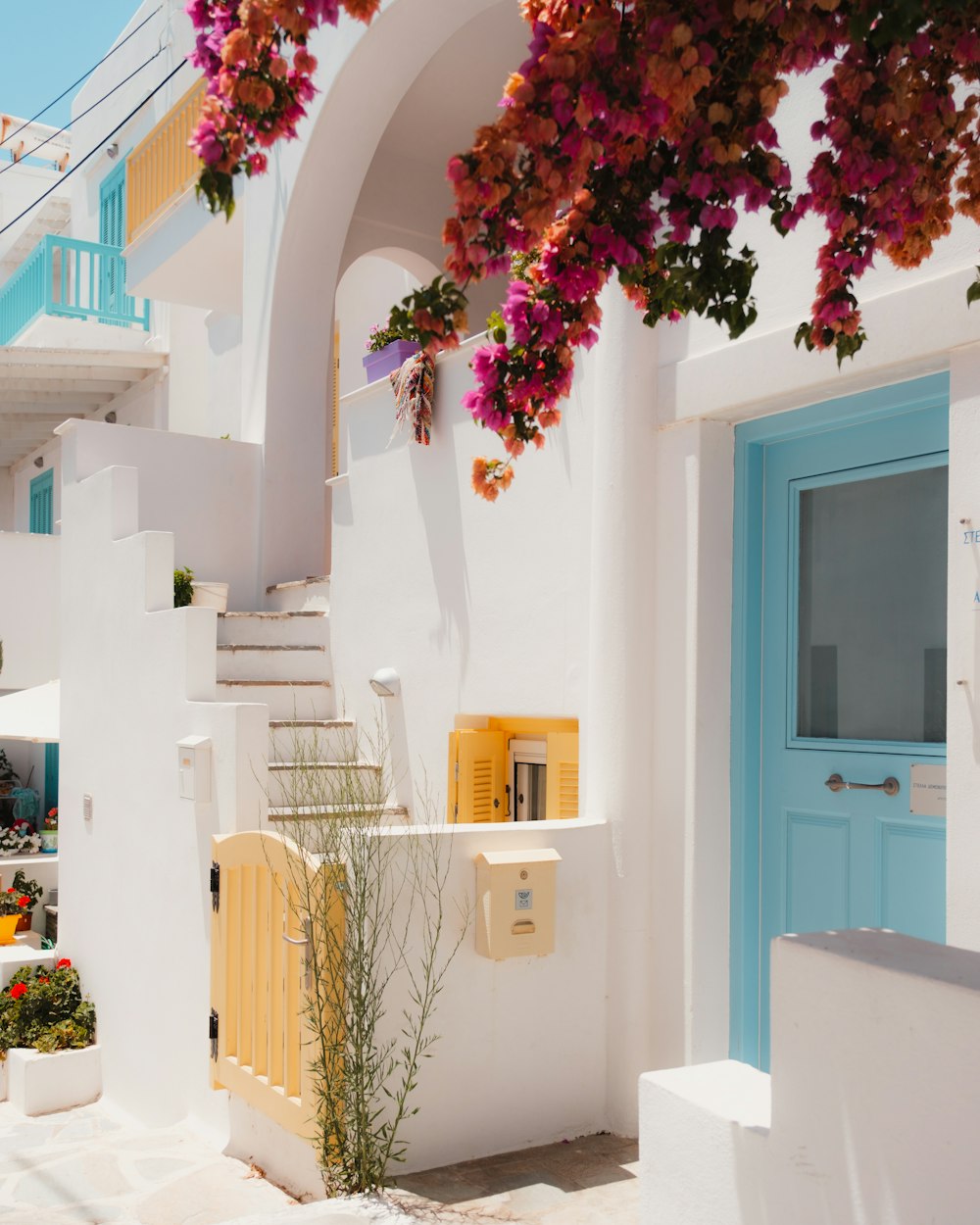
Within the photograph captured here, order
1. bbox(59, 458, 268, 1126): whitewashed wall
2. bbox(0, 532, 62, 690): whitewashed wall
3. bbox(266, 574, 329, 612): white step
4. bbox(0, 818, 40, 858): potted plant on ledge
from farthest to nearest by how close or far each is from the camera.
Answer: bbox(0, 532, 62, 690): whitewashed wall
bbox(0, 818, 40, 858): potted plant on ledge
bbox(266, 574, 329, 612): white step
bbox(59, 458, 268, 1126): whitewashed wall

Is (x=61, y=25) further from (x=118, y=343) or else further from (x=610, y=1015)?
(x=610, y=1015)

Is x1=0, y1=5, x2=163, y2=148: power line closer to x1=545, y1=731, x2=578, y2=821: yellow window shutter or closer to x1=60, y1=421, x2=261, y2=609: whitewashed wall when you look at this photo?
Result: x1=60, y1=421, x2=261, y2=609: whitewashed wall

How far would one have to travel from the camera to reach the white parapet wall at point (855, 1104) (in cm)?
229

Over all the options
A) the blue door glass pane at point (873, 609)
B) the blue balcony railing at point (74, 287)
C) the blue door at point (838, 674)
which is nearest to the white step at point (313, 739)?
the blue door at point (838, 674)

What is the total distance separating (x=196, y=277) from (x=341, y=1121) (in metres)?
9.23

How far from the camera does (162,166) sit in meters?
12.5

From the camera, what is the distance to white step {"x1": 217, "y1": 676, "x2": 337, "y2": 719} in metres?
7.99

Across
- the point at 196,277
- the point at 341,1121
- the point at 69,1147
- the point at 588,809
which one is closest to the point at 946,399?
the point at 588,809

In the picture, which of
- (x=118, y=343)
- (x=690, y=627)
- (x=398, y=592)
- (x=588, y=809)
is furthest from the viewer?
(x=118, y=343)

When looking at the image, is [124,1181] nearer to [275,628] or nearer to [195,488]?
[275,628]

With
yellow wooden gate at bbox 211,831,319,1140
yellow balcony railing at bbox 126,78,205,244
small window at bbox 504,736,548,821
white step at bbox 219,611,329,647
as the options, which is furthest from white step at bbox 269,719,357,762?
yellow balcony railing at bbox 126,78,205,244

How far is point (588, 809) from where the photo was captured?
5586 millimetres

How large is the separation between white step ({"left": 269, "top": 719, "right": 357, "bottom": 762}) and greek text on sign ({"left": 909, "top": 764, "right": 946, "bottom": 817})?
377 cm

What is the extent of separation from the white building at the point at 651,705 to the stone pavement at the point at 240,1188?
0.18 meters
